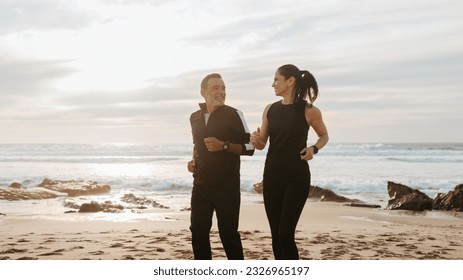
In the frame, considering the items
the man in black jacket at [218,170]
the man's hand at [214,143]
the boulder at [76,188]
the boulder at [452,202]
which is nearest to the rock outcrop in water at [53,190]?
the boulder at [76,188]

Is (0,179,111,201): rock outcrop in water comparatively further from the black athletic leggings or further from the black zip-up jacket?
the black athletic leggings

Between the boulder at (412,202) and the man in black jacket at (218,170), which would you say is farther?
the boulder at (412,202)

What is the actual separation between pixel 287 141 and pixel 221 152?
1.69 ft

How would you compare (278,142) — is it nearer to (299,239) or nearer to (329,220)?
(299,239)

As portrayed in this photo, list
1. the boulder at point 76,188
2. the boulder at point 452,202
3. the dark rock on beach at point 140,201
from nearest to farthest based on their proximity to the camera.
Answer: the boulder at point 452,202, the dark rock on beach at point 140,201, the boulder at point 76,188

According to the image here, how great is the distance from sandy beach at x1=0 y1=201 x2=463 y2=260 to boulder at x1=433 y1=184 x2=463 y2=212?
76 centimetres

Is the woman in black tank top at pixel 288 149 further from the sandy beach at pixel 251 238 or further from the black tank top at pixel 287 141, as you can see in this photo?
the sandy beach at pixel 251 238

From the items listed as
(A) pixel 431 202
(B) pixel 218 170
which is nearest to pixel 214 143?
(B) pixel 218 170

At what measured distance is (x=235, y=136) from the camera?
4453 millimetres

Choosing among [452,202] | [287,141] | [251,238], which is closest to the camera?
[287,141]

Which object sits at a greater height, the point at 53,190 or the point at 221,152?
the point at 221,152

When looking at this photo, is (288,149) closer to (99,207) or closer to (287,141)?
(287,141)

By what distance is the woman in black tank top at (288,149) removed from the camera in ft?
13.8

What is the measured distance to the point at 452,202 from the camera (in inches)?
436
